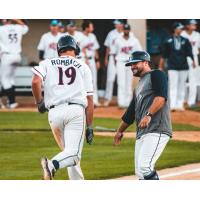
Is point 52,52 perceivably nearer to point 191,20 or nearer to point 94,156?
point 191,20

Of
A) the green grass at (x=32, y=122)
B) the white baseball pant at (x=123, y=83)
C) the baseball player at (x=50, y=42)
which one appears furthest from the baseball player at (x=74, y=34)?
the green grass at (x=32, y=122)

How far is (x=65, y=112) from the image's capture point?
10.3 meters

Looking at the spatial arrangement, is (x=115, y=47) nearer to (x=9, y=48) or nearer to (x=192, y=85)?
(x=192, y=85)

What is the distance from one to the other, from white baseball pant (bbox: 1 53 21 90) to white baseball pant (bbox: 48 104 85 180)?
8.25m

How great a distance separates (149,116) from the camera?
32.0ft

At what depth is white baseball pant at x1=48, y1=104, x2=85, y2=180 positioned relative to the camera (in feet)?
33.4

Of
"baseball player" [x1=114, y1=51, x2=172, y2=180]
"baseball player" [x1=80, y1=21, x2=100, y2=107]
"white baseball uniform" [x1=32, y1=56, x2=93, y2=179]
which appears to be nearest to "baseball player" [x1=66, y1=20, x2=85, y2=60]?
"baseball player" [x1=80, y1=21, x2=100, y2=107]

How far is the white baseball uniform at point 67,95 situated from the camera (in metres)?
10.3

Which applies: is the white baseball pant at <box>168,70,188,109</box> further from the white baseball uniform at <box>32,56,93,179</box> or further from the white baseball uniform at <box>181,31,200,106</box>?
the white baseball uniform at <box>32,56,93,179</box>

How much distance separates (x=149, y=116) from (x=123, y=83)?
904 centimetres

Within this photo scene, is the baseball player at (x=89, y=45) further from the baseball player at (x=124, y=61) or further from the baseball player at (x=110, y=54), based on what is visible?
the baseball player at (x=124, y=61)

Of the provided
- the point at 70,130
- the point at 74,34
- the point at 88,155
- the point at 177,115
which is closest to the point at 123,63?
the point at 74,34
